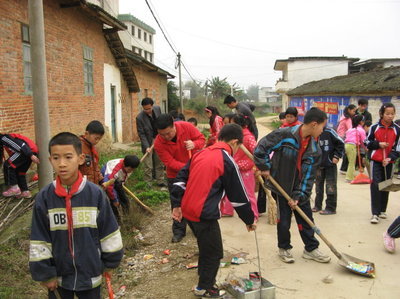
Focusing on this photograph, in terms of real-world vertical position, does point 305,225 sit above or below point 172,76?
below

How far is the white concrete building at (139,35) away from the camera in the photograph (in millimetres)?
46781

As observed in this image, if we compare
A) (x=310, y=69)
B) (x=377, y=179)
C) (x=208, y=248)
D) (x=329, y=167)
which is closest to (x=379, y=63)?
(x=310, y=69)

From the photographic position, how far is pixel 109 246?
7.74 ft

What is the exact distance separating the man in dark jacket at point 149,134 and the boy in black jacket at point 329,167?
3.36 m

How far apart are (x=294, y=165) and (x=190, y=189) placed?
1439mm

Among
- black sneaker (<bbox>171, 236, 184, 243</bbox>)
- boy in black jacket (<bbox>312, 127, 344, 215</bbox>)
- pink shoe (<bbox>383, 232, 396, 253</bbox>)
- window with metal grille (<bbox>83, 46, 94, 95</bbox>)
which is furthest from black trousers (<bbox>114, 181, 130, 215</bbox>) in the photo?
window with metal grille (<bbox>83, 46, 94, 95</bbox>)

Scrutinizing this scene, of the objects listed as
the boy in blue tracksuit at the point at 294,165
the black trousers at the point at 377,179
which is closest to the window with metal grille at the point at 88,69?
the boy in blue tracksuit at the point at 294,165

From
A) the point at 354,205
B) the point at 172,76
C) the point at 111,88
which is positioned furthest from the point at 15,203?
the point at 172,76

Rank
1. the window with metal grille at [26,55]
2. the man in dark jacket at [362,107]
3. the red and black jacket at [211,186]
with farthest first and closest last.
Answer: the man in dark jacket at [362,107]
the window with metal grille at [26,55]
the red and black jacket at [211,186]

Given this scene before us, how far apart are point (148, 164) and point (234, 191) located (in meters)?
4.84

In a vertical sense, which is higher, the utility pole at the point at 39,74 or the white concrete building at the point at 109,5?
the white concrete building at the point at 109,5

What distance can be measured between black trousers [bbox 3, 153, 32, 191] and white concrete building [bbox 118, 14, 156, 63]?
39.6 metres

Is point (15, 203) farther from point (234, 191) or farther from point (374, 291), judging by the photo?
point (374, 291)

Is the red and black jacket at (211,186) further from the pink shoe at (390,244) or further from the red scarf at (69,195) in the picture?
the pink shoe at (390,244)
